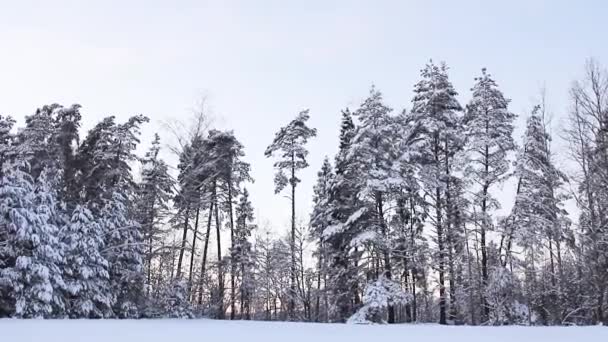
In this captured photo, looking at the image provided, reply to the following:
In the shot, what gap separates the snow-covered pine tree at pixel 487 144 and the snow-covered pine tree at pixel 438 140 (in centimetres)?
89

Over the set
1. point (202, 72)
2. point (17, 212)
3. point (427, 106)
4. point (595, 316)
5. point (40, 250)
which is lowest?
point (595, 316)

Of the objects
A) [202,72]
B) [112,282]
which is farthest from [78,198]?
[202,72]

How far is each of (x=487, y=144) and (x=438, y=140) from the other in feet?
7.72

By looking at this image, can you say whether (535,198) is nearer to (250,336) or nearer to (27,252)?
(250,336)

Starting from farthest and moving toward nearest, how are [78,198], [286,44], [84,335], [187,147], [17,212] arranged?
[187,147] → [78,198] → [286,44] → [17,212] → [84,335]

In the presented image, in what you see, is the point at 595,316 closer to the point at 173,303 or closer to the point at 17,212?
the point at 173,303

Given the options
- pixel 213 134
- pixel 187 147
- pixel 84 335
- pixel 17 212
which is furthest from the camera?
pixel 213 134

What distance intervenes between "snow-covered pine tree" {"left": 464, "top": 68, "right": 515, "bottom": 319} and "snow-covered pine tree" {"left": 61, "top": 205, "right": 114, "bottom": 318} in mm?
17134

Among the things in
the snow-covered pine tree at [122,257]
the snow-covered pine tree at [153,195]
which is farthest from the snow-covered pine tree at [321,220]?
the snow-covered pine tree at [122,257]

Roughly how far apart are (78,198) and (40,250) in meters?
4.44

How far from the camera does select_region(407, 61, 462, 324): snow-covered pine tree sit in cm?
2303

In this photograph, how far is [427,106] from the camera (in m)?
24.0

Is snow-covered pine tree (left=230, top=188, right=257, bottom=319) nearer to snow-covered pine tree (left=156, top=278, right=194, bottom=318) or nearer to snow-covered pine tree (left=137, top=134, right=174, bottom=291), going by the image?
snow-covered pine tree (left=137, top=134, right=174, bottom=291)

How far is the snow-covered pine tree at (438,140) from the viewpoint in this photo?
75.6ft
